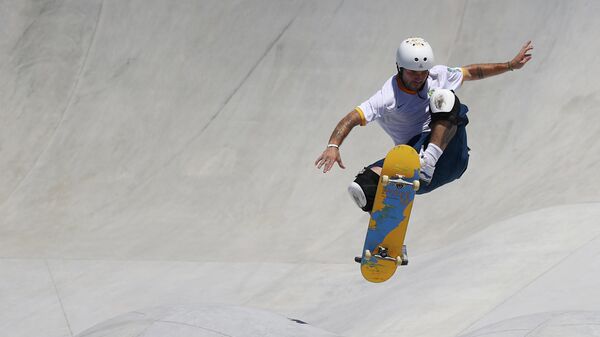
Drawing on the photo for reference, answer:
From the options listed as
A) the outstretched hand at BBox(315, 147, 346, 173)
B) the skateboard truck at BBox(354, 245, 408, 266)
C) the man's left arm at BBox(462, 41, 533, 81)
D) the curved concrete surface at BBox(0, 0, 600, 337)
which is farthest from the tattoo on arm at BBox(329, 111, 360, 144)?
the curved concrete surface at BBox(0, 0, 600, 337)

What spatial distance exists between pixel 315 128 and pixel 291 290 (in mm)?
2618

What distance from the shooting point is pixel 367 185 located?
5.84 m

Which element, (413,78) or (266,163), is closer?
(413,78)

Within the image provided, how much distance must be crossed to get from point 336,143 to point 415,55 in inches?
31.2

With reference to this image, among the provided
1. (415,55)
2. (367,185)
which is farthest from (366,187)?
(415,55)

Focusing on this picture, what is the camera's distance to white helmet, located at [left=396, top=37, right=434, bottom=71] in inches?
226

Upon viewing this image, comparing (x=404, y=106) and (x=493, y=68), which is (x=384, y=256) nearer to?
(x=404, y=106)

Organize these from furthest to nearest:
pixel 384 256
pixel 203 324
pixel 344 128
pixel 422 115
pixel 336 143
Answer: pixel 422 115 → pixel 384 256 → pixel 344 128 → pixel 336 143 → pixel 203 324

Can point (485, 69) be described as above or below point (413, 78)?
above

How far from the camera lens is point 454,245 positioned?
812 cm

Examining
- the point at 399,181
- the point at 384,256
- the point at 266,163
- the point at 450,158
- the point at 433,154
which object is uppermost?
the point at 266,163

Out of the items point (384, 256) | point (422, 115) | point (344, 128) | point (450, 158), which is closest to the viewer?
point (344, 128)

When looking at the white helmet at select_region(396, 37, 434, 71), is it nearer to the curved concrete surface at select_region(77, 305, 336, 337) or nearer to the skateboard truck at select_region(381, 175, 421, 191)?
the skateboard truck at select_region(381, 175, 421, 191)

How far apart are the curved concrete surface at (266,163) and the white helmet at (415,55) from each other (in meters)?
1.89
